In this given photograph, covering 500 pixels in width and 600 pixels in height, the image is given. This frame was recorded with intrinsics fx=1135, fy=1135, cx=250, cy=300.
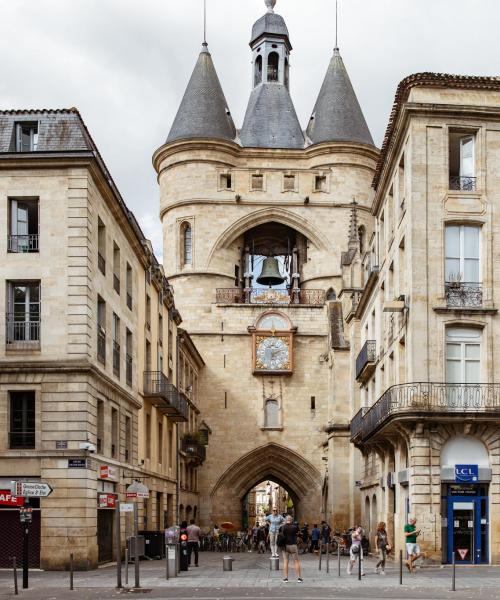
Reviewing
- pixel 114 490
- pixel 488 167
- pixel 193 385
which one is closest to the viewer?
pixel 488 167

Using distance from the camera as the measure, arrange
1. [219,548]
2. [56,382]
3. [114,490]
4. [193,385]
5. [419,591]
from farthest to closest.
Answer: [193,385] → [219,548] → [114,490] → [56,382] → [419,591]

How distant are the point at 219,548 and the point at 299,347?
1285cm

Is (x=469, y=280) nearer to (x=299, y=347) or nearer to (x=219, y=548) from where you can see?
(x=219, y=548)

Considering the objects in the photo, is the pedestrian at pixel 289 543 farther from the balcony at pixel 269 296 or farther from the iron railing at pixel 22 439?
the balcony at pixel 269 296

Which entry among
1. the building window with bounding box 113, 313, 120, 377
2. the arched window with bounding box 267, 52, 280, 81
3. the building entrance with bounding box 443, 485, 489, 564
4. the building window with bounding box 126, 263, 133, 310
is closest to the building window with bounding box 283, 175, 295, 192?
the arched window with bounding box 267, 52, 280, 81

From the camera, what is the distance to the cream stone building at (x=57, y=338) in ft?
89.0

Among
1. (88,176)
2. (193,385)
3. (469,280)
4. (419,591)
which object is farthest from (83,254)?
(193,385)

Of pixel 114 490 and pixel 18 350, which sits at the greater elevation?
Answer: pixel 18 350

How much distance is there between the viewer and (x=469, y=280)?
2923 centimetres

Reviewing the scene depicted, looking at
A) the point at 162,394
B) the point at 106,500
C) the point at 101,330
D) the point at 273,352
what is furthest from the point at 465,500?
the point at 273,352

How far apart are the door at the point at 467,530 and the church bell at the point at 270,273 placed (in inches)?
1137

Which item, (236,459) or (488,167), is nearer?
(488,167)

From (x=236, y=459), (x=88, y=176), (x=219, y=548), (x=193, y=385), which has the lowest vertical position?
(x=219, y=548)

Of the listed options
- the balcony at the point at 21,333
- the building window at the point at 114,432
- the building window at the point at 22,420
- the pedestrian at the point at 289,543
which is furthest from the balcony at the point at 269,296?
the pedestrian at the point at 289,543
